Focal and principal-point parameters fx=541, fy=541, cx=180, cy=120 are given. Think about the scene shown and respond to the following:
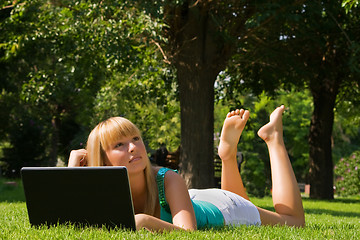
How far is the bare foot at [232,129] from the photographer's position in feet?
17.0

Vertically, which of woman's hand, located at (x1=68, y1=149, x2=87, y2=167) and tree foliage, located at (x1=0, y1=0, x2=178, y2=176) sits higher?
tree foliage, located at (x1=0, y1=0, x2=178, y2=176)

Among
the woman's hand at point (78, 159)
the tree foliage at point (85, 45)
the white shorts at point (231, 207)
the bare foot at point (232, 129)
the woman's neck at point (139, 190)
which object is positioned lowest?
the white shorts at point (231, 207)

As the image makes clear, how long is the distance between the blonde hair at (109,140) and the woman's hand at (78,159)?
0.18 metres

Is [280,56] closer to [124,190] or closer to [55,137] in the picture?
[124,190]

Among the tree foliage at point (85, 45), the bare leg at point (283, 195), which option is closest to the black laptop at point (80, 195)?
the bare leg at point (283, 195)

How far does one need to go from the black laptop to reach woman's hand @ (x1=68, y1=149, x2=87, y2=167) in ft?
1.61

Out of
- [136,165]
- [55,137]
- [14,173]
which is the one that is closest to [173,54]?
[136,165]

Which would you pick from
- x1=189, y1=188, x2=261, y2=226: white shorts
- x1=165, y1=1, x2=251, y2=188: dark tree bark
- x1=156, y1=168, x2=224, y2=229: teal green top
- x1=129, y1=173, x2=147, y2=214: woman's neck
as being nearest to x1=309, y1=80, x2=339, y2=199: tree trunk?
x1=165, y1=1, x2=251, y2=188: dark tree bark

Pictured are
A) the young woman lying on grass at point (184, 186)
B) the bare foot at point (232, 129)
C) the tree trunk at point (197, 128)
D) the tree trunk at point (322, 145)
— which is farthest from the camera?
the tree trunk at point (322, 145)

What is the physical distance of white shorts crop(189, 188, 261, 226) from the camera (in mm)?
4852

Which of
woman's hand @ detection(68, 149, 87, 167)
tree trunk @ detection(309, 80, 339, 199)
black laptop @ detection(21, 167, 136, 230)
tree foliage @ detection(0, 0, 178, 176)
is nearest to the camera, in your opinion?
black laptop @ detection(21, 167, 136, 230)

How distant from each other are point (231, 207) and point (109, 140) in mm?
1451

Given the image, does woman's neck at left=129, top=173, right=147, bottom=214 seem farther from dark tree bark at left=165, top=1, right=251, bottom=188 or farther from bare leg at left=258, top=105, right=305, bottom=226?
dark tree bark at left=165, top=1, right=251, bottom=188

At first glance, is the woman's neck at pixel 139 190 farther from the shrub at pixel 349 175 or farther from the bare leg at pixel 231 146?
the shrub at pixel 349 175
